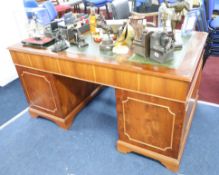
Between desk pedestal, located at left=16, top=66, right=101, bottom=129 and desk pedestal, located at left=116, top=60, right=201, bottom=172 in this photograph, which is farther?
desk pedestal, located at left=16, top=66, right=101, bottom=129

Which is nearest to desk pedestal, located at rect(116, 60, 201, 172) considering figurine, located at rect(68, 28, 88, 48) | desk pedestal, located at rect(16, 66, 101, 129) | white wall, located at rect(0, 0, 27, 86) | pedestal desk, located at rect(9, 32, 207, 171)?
pedestal desk, located at rect(9, 32, 207, 171)

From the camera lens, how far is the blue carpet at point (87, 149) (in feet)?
5.27

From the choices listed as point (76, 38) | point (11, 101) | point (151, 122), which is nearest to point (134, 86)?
point (151, 122)

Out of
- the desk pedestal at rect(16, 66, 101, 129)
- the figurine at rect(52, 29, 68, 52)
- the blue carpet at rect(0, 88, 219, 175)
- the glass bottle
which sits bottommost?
the blue carpet at rect(0, 88, 219, 175)

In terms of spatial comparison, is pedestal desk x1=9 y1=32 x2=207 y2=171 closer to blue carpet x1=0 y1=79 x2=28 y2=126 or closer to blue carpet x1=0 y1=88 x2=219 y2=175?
blue carpet x1=0 y1=88 x2=219 y2=175

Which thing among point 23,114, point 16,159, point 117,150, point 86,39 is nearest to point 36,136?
point 16,159

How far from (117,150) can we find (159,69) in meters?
0.85

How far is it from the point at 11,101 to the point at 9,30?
1.03 metres

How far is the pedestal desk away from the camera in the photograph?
4.11 feet

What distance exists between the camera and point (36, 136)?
1991 millimetres

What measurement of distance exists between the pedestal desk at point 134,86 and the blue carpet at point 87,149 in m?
0.11

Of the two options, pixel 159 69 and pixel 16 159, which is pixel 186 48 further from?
pixel 16 159

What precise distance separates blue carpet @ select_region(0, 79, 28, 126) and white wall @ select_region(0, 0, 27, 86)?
0.53 ft

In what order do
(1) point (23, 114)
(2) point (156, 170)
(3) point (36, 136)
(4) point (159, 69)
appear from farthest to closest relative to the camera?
(1) point (23, 114)
(3) point (36, 136)
(2) point (156, 170)
(4) point (159, 69)
